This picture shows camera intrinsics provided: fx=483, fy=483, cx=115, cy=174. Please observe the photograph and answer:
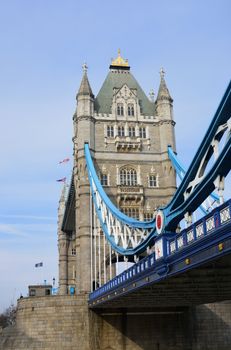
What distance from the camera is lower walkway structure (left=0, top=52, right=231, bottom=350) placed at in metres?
18.4

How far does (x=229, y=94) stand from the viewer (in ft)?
55.0

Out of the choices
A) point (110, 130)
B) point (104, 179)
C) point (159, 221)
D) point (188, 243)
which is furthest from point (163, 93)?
point (188, 243)

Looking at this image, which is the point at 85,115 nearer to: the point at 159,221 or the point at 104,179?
the point at 104,179

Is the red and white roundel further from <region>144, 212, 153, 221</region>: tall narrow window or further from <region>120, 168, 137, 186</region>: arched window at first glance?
<region>120, 168, 137, 186</region>: arched window

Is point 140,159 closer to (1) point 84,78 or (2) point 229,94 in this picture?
(1) point 84,78

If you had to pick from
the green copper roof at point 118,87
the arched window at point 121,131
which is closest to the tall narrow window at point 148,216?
the arched window at point 121,131

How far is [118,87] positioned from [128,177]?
38.7 ft

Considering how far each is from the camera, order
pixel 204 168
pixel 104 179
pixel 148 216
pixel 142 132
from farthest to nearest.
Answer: pixel 142 132, pixel 104 179, pixel 148 216, pixel 204 168

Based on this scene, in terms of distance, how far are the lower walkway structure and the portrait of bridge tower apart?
0.11 m

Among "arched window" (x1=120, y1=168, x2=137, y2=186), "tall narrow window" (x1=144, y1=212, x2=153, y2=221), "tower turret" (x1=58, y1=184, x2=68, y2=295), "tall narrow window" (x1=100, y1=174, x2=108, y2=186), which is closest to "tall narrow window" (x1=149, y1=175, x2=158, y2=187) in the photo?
"arched window" (x1=120, y1=168, x2=137, y2=186)

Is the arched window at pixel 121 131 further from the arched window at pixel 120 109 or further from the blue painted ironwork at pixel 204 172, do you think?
the blue painted ironwork at pixel 204 172

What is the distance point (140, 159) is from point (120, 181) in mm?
3408

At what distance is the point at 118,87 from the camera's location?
185 ft

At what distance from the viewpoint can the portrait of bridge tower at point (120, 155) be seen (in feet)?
157
